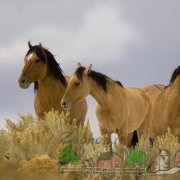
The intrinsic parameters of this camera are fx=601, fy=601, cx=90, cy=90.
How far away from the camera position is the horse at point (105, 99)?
10836 mm

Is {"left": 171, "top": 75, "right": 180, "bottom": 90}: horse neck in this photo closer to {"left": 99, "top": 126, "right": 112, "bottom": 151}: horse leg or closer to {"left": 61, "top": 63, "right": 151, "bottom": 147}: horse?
{"left": 61, "top": 63, "right": 151, "bottom": 147}: horse

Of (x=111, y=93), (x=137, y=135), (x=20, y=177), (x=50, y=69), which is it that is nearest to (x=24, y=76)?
(x=50, y=69)

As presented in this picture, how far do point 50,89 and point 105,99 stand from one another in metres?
1.56

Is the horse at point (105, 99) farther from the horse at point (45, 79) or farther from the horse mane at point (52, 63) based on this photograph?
the horse mane at point (52, 63)

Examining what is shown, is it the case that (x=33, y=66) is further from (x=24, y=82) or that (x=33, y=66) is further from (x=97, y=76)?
Result: (x=97, y=76)

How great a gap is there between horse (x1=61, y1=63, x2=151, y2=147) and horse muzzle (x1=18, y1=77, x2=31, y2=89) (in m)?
1.52

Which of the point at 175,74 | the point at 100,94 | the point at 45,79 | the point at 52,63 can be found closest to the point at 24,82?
the point at 45,79

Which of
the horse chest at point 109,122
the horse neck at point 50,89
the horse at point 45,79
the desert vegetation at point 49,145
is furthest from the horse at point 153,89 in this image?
the desert vegetation at point 49,145

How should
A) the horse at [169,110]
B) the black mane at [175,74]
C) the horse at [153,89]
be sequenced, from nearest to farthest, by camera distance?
the horse at [169,110]
the black mane at [175,74]
the horse at [153,89]

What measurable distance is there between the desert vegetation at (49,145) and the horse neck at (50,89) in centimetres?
124

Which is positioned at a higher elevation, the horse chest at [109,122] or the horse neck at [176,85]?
the horse neck at [176,85]

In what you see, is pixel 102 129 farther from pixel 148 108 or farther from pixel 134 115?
pixel 148 108

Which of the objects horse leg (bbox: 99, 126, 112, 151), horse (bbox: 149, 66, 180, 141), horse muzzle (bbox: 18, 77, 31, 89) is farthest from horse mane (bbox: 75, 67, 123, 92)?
horse muzzle (bbox: 18, 77, 31, 89)

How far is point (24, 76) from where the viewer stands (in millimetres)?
12234
